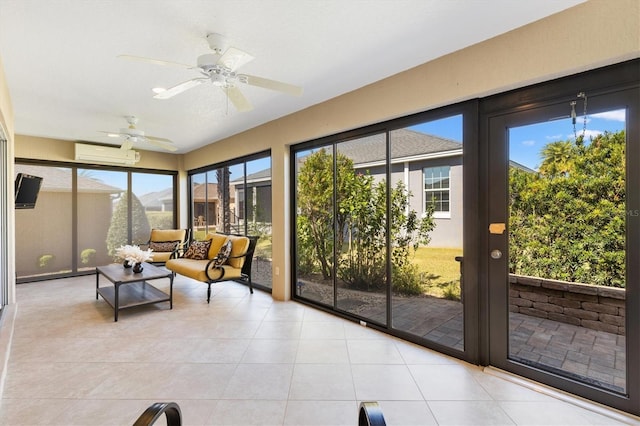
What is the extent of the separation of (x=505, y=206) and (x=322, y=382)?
1972 millimetres

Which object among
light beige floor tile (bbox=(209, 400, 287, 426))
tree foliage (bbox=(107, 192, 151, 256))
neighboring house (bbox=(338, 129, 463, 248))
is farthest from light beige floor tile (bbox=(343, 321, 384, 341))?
tree foliage (bbox=(107, 192, 151, 256))

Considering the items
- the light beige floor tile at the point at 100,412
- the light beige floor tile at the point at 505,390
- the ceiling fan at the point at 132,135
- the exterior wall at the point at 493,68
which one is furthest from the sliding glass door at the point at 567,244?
the ceiling fan at the point at 132,135

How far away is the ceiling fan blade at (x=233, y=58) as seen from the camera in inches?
77.0

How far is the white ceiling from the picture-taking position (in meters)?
1.91

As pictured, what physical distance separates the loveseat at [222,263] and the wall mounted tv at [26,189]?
2049 mm

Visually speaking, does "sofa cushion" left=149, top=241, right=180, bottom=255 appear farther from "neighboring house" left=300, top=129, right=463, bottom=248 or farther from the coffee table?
"neighboring house" left=300, top=129, right=463, bottom=248

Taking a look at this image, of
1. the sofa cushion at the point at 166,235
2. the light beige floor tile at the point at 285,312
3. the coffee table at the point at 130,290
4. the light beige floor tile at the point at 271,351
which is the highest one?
the sofa cushion at the point at 166,235

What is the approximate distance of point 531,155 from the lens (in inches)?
89.0

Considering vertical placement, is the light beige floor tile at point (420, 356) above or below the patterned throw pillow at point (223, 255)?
below

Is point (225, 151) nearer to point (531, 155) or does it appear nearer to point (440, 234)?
point (440, 234)

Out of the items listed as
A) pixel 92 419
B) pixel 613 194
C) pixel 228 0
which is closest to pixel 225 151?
pixel 228 0

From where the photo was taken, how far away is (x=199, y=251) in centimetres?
514

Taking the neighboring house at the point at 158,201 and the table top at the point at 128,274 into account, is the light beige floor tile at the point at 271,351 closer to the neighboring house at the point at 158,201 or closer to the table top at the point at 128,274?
the table top at the point at 128,274

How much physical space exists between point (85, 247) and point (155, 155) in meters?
2.33
